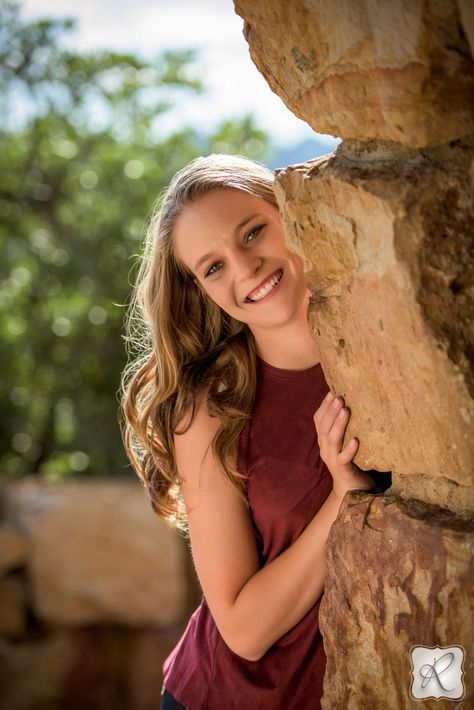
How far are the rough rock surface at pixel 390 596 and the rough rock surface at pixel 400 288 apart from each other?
5 centimetres

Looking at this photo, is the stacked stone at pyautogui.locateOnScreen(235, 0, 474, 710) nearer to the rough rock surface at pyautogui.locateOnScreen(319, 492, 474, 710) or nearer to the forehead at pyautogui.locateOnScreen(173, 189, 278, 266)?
the rough rock surface at pyautogui.locateOnScreen(319, 492, 474, 710)

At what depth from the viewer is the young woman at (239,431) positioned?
5.45ft

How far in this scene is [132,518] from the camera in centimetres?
439

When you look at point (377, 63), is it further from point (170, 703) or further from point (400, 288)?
point (170, 703)

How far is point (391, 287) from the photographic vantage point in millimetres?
1235

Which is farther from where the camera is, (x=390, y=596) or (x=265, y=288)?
(x=265, y=288)

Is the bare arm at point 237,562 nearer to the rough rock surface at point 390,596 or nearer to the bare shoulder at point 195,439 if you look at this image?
the bare shoulder at point 195,439

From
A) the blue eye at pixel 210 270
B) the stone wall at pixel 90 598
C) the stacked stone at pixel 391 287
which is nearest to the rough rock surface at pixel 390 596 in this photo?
the stacked stone at pixel 391 287

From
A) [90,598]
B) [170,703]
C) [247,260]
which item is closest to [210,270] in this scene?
[247,260]

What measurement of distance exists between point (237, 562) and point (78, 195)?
3.42m

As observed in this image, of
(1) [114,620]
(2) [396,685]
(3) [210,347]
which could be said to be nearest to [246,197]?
(3) [210,347]

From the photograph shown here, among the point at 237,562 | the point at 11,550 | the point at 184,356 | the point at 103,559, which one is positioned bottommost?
the point at 103,559

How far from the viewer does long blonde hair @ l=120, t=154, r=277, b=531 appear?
178 cm

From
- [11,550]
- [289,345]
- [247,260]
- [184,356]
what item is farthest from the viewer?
[11,550]
